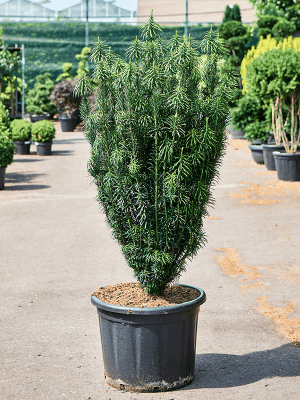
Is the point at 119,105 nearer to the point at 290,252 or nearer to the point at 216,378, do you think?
the point at 216,378

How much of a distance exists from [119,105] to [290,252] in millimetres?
4264

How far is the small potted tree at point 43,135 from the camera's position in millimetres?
17531

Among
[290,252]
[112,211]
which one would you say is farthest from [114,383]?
[290,252]

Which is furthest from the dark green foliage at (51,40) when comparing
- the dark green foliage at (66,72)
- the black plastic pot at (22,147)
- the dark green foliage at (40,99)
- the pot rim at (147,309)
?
the pot rim at (147,309)

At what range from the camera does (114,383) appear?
3506mm

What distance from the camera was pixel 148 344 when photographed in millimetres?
3318

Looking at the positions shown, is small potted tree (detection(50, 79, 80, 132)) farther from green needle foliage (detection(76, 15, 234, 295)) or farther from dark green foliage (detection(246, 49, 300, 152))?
green needle foliage (detection(76, 15, 234, 295))

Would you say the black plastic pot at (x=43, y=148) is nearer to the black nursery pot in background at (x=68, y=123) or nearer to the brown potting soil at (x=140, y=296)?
the black nursery pot in background at (x=68, y=123)

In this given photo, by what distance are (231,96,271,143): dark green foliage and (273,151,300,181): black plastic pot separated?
7.08 ft

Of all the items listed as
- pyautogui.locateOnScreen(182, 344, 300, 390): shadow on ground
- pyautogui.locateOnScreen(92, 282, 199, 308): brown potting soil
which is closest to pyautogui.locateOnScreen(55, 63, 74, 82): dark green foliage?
pyautogui.locateOnScreen(92, 282, 199, 308): brown potting soil

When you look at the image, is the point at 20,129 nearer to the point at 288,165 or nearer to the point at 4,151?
the point at 4,151

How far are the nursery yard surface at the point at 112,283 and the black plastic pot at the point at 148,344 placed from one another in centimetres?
10

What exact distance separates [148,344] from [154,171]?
1125 millimetres

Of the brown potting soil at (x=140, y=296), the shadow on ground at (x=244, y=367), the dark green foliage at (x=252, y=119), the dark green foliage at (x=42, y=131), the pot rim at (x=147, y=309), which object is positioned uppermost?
the dark green foliage at (x=252, y=119)
